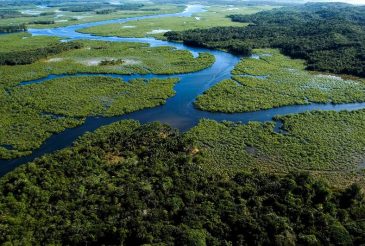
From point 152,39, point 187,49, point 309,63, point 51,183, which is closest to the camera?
point 51,183

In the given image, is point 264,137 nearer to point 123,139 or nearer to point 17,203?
point 123,139

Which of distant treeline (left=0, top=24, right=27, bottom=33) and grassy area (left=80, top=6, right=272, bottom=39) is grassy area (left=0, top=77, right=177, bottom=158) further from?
distant treeline (left=0, top=24, right=27, bottom=33)

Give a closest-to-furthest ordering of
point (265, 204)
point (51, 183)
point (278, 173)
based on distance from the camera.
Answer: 1. point (265, 204)
2. point (51, 183)
3. point (278, 173)

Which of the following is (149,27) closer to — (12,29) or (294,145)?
(12,29)

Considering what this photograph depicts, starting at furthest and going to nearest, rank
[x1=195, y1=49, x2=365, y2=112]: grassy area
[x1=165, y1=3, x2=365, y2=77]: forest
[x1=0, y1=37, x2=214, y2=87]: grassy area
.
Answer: [x1=165, y1=3, x2=365, y2=77]: forest < [x1=0, y1=37, x2=214, y2=87]: grassy area < [x1=195, y1=49, x2=365, y2=112]: grassy area

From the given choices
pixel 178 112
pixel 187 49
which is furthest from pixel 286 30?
pixel 178 112

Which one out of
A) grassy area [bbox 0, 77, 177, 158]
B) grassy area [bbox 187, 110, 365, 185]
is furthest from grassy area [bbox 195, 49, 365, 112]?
grassy area [bbox 0, 77, 177, 158]

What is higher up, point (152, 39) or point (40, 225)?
point (152, 39)

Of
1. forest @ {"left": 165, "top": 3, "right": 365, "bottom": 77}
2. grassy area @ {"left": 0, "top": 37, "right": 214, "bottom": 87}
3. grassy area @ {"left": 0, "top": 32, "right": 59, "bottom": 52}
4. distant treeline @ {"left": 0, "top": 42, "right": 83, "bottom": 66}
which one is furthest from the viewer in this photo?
grassy area @ {"left": 0, "top": 32, "right": 59, "bottom": 52}
